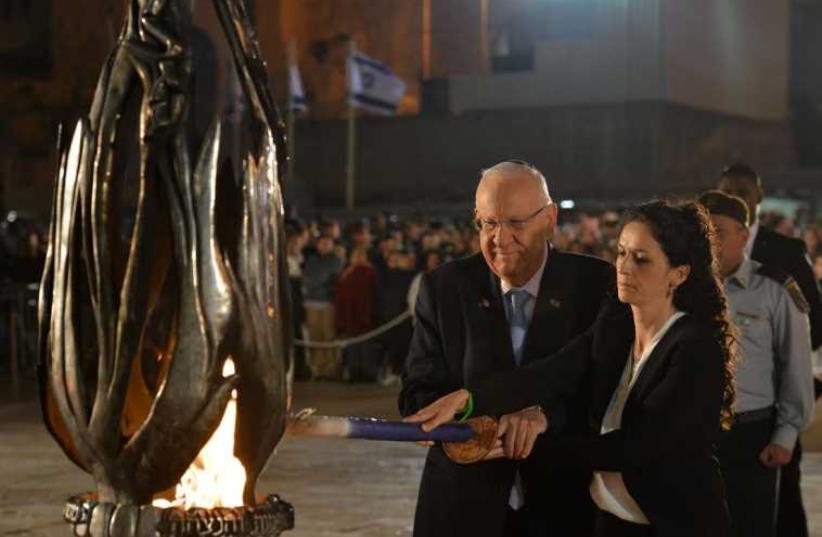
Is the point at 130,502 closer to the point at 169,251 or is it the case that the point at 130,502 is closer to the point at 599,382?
the point at 169,251

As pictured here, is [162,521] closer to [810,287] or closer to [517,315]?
[517,315]

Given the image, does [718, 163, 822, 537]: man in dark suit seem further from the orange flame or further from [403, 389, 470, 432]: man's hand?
the orange flame

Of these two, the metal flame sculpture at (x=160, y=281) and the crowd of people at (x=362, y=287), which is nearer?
the metal flame sculpture at (x=160, y=281)

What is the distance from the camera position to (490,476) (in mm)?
4660

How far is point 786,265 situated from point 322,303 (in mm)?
11667

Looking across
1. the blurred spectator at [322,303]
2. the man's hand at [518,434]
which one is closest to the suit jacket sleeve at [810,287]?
the man's hand at [518,434]

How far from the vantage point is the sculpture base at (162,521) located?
3.43m

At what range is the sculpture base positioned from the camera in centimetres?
343

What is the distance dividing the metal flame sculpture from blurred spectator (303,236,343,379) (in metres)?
14.7

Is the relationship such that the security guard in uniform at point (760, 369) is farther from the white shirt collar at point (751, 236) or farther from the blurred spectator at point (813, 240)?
the blurred spectator at point (813, 240)

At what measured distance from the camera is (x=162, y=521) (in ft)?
11.3

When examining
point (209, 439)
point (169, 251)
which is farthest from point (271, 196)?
point (209, 439)

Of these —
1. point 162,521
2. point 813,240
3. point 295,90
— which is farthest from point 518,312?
point 295,90

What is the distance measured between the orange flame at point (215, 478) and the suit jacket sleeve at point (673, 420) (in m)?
1.07
